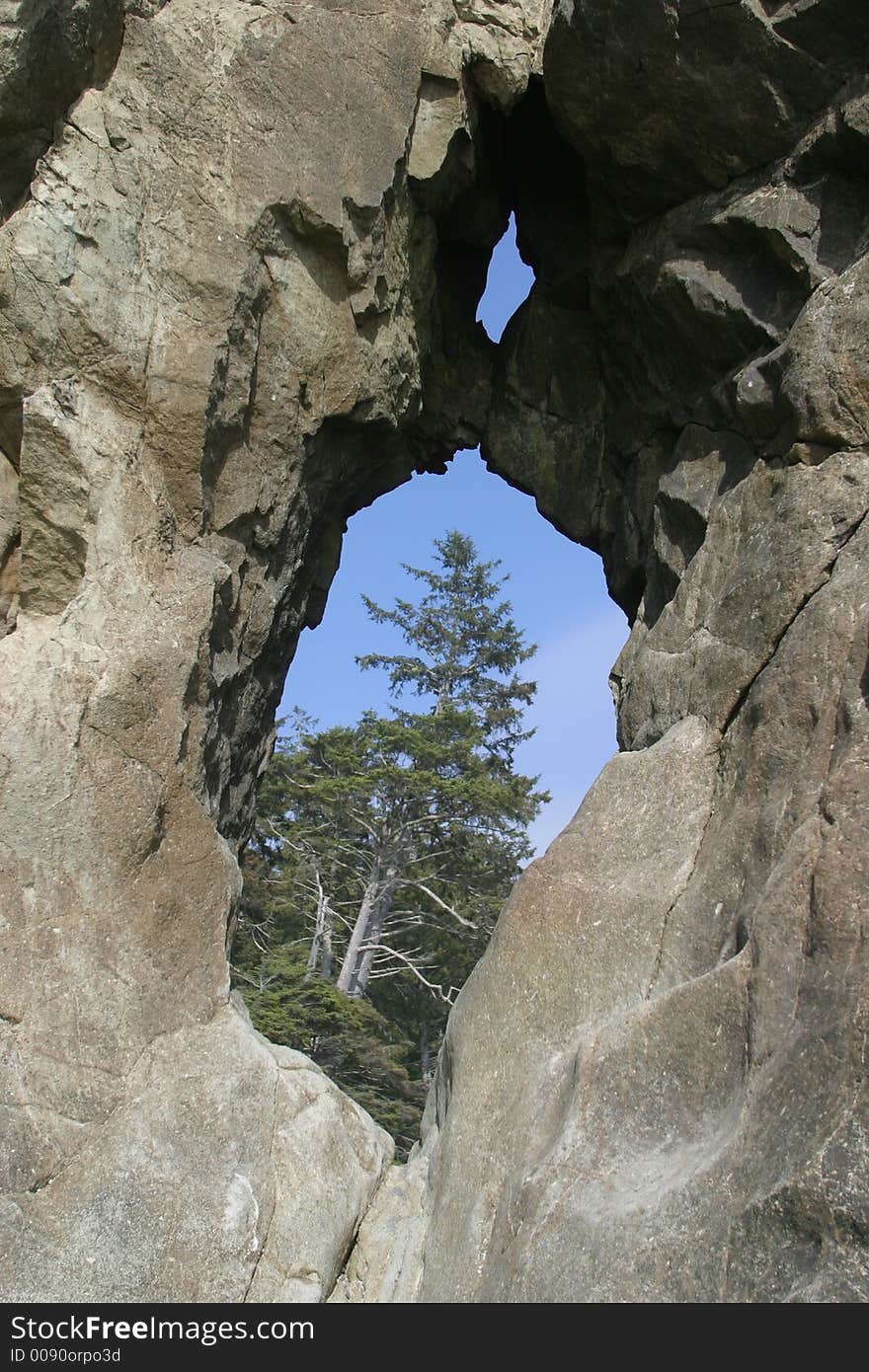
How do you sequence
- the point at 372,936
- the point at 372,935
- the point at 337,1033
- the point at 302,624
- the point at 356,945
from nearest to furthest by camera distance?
the point at 302,624, the point at 337,1033, the point at 356,945, the point at 372,936, the point at 372,935

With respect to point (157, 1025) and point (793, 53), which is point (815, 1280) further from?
point (793, 53)

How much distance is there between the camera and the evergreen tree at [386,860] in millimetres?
19547

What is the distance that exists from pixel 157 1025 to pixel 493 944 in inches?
82.9

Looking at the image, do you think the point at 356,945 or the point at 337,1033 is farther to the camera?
the point at 356,945

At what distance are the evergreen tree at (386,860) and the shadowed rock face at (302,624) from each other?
10.1 metres

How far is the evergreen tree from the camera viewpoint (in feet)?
64.1

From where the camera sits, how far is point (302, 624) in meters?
10.3

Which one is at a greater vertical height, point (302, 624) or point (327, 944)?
point (302, 624)

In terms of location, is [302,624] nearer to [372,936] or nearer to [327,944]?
[372,936]

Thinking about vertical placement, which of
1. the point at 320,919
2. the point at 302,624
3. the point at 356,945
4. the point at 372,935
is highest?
the point at 302,624

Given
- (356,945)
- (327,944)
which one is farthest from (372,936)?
(327,944)

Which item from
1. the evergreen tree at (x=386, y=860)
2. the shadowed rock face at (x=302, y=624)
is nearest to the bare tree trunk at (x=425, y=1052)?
the evergreen tree at (x=386, y=860)

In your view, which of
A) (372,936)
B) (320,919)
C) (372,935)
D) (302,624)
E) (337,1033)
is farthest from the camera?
(320,919)

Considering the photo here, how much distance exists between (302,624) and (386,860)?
10.2 m
